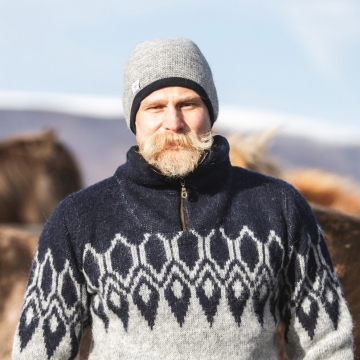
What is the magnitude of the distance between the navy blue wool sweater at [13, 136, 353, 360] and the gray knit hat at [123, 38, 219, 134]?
0.18 meters

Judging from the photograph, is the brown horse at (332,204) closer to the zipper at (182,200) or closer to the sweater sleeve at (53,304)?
the zipper at (182,200)

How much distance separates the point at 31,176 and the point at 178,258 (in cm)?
422

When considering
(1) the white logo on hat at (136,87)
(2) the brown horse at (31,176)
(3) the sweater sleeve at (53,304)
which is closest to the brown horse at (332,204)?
(3) the sweater sleeve at (53,304)

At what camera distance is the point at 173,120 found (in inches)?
69.8

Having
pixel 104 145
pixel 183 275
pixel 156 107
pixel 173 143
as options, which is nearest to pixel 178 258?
pixel 183 275

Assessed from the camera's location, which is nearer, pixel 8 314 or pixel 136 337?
pixel 136 337

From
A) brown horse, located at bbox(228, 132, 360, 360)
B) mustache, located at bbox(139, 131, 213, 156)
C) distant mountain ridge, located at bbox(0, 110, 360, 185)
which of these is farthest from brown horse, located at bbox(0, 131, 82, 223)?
distant mountain ridge, located at bbox(0, 110, 360, 185)

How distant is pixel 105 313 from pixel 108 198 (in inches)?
13.7

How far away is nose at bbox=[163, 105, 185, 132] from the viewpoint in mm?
1774

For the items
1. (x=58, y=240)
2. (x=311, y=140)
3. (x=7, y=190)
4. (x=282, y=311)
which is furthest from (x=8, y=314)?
(x=311, y=140)

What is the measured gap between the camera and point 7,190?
555 centimetres

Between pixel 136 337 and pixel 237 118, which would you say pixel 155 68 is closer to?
pixel 136 337

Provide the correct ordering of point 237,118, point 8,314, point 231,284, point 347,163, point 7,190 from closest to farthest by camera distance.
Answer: point 231,284 → point 8,314 → point 7,190 → point 237,118 → point 347,163

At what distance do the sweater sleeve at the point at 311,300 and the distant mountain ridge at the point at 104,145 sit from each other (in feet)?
33.1
